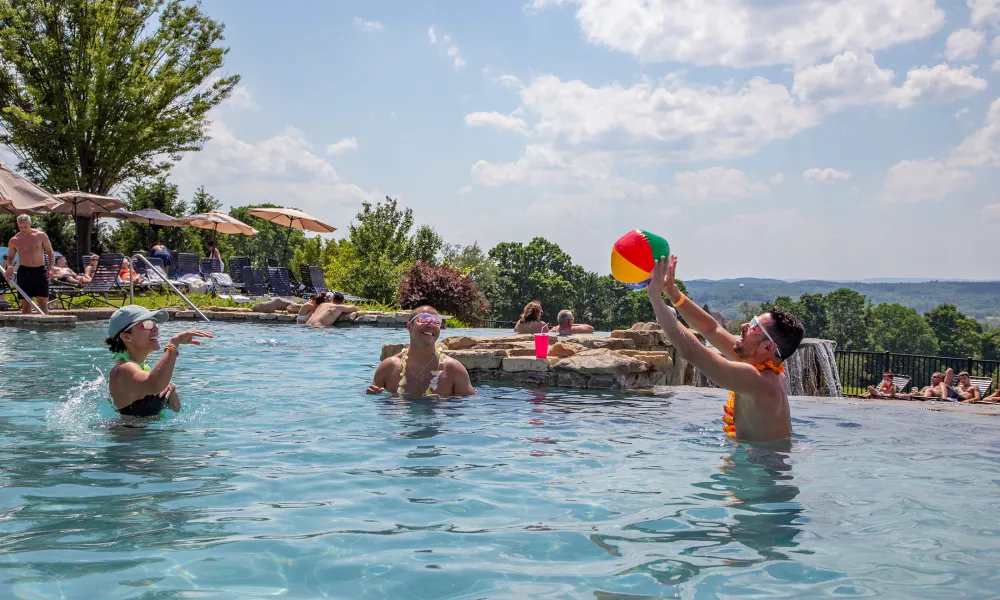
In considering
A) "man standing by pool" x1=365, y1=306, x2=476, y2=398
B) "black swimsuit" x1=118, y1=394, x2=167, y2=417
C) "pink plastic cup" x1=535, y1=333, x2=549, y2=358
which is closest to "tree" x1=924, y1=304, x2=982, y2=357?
"pink plastic cup" x1=535, y1=333, x2=549, y2=358

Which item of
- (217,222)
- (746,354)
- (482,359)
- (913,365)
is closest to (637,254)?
(746,354)

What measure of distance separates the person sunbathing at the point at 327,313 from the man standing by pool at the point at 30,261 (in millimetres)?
5266

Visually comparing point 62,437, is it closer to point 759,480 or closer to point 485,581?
point 485,581

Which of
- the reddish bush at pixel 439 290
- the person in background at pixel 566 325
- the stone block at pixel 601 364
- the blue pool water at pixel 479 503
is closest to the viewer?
the blue pool water at pixel 479 503

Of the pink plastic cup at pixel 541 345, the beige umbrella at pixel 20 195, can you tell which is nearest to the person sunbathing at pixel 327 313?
the beige umbrella at pixel 20 195

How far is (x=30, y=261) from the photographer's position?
1356 cm

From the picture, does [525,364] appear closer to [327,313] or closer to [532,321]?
[532,321]

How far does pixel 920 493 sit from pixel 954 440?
226 cm

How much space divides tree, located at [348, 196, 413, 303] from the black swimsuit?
62.9 ft

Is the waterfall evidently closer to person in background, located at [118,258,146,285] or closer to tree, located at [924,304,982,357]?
person in background, located at [118,258,146,285]

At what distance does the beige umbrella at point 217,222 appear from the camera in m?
26.5

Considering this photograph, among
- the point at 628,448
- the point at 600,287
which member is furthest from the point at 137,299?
the point at 600,287

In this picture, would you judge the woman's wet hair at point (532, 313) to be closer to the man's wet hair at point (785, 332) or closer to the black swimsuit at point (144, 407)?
the black swimsuit at point (144, 407)

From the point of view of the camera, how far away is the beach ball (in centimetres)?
508
